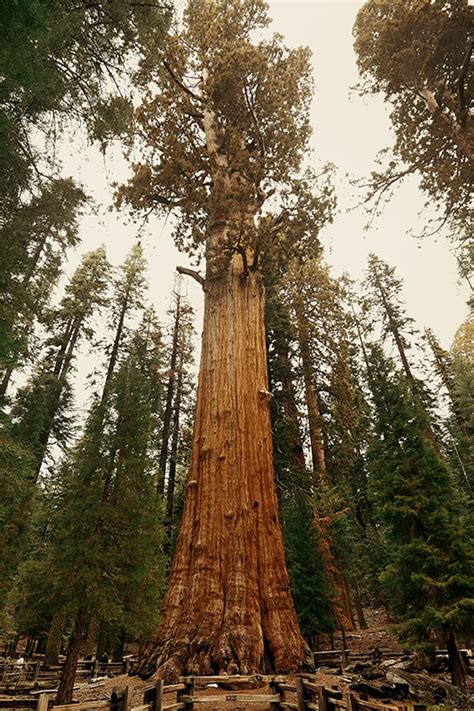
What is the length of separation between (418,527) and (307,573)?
5205 millimetres

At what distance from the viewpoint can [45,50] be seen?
5.20 metres

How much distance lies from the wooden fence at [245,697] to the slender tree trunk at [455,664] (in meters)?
3.30

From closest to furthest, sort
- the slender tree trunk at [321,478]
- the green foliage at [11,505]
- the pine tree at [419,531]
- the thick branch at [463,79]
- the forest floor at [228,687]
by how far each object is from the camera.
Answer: the forest floor at [228,687] < the pine tree at [419,531] < the thick branch at [463,79] < the green foliage at [11,505] < the slender tree trunk at [321,478]

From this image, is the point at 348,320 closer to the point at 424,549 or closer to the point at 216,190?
the point at 216,190

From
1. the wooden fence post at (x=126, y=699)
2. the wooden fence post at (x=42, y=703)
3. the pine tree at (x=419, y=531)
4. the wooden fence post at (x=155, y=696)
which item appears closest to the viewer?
the wooden fence post at (x=42, y=703)

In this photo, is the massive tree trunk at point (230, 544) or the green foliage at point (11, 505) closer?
the massive tree trunk at point (230, 544)

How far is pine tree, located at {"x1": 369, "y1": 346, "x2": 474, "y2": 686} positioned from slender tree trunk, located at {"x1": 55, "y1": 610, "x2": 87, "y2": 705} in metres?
6.00

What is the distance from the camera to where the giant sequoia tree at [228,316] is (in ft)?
18.9

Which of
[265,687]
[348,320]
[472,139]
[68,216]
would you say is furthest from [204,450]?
[348,320]

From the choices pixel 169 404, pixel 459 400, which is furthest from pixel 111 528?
pixel 459 400

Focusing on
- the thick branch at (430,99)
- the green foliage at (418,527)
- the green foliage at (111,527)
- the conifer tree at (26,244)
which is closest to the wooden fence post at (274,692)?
the green foliage at (111,527)

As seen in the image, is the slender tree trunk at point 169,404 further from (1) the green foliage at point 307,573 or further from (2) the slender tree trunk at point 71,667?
(2) the slender tree trunk at point 71,667

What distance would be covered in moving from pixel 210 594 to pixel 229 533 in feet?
2.92

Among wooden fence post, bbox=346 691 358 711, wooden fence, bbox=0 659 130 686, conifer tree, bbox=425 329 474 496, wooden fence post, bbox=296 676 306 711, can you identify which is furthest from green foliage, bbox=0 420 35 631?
conifer tree, bbox=425 329 474 496
